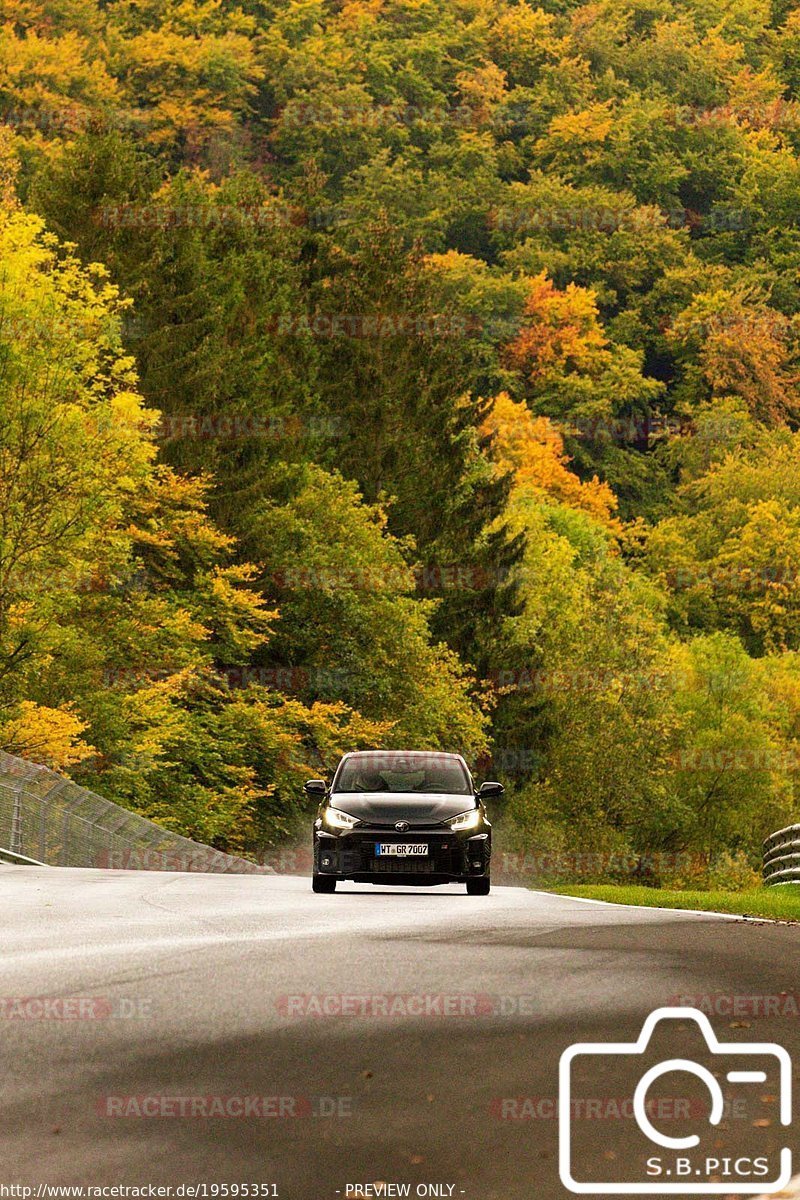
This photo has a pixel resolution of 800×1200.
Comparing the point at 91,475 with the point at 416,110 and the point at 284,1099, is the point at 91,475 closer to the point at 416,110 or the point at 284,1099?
the point at 284,1099

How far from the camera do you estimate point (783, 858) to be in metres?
36.2

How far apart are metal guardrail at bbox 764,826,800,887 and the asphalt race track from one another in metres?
15.8

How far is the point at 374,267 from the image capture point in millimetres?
76312

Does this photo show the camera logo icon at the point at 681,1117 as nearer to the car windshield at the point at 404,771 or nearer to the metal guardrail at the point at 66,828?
the car windshield at the point at 404,771

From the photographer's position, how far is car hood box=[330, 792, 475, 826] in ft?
76.3

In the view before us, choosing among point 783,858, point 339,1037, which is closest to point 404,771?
point 783,858

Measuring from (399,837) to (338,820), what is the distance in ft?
2.37

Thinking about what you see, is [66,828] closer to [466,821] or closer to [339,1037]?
[466,821]

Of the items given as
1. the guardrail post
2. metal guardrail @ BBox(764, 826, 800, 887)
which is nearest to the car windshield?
metal guardrail @ BBox(764, 826, 800, 887)

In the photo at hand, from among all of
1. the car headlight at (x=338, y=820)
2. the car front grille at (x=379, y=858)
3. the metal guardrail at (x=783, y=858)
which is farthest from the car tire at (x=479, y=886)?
the metal guardrail at (x=783, y=858)

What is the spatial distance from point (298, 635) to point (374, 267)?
21.7m

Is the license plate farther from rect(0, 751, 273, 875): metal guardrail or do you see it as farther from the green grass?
rect(0, 751, 273, 875): metal guardrail

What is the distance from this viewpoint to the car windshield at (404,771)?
24422 millimetres

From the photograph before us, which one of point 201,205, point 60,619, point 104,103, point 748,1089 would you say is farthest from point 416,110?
point 748,1089
